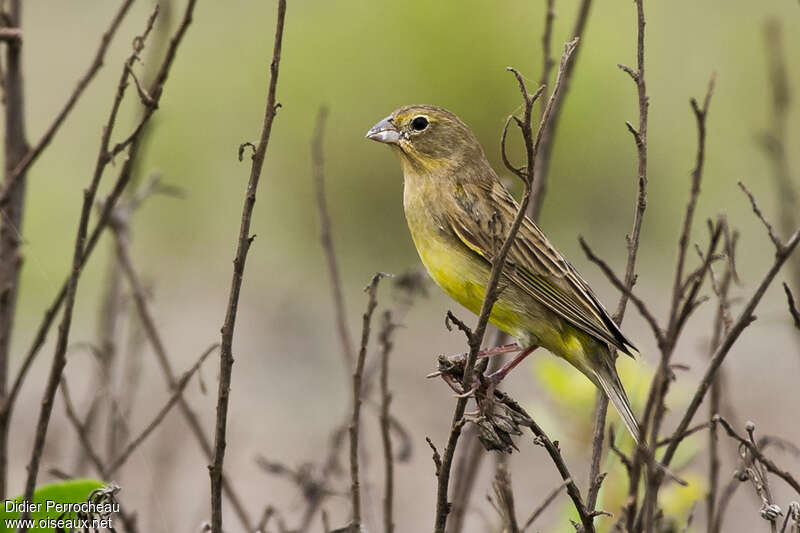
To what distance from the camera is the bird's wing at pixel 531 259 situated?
146 inches

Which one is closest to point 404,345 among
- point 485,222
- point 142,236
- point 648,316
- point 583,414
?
point 142,236

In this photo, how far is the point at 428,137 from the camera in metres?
4.02

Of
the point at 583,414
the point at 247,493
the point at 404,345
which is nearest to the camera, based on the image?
the point at 583,414

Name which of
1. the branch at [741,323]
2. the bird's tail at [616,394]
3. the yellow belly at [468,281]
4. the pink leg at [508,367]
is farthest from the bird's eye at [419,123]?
the branch at [741,323]

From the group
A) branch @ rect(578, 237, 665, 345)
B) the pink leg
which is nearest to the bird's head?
the pink leg

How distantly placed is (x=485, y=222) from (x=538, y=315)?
1.15 feet

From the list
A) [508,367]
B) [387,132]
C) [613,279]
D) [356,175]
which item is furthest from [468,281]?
[356,175]

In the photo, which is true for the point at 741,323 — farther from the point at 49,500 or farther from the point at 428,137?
the point at 428,137

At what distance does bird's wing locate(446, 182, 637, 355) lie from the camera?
146 inches

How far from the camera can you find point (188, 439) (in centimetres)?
670

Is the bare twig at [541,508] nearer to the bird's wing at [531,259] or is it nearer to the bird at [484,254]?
the bird at [484,254]

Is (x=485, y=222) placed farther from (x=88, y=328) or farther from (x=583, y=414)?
(x=88, y=328)

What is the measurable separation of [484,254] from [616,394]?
1.98 feet

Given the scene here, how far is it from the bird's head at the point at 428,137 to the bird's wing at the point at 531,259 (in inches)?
5.5
